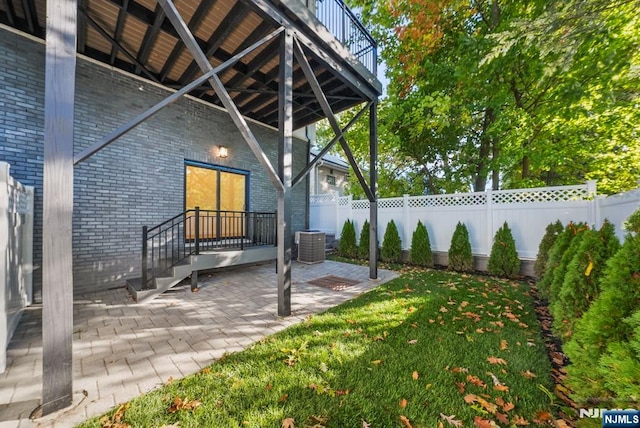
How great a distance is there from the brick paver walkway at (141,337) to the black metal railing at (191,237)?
2.21 feet

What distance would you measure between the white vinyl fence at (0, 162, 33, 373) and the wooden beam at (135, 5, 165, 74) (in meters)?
2.77

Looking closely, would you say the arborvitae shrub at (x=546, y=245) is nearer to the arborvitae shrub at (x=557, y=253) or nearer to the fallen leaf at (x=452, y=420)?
the arborvitae shrub at (x=557, y=253)

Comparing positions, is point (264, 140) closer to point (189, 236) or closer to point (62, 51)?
point (189, 236)

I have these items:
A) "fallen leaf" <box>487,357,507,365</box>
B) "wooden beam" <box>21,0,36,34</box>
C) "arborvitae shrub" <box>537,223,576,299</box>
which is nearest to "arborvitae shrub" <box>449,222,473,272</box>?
"arborvitae shrub" <box>537,223,576,299</box>

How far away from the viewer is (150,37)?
3.94 m

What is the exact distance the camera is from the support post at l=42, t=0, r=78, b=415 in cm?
179

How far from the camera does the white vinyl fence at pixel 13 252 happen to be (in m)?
2.13

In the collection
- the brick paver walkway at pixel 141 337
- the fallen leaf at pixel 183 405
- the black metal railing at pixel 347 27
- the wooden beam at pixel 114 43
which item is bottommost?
the brick paver walkway at pixel 141 337

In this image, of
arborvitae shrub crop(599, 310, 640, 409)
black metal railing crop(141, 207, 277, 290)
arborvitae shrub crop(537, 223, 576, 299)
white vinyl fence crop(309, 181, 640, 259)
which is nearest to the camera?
arborvitae shrub crop(599, 310, 640, 409)

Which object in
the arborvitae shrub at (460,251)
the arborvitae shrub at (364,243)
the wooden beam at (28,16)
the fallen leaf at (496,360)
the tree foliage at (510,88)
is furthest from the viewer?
the arborvitae shrub at (364,243)

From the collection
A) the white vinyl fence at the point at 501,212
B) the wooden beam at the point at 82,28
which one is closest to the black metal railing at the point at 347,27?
the wooden beam at the point at 82,28

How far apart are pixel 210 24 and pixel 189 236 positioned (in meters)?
4.16

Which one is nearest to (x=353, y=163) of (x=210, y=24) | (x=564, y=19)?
(x=210, y=24)

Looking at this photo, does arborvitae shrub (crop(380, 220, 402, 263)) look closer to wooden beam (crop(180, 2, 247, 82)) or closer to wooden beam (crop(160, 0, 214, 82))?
wooden beam (crop(180, 2, 247, 82))
